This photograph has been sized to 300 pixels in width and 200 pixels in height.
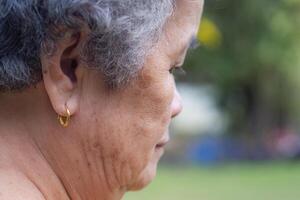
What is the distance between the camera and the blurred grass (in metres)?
11.8

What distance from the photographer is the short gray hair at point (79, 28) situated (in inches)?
58.2

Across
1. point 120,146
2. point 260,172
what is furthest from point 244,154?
point 120,146

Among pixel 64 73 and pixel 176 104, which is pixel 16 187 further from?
pixel 176 104

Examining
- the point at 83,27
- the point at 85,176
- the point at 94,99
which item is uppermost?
the point at 83,27

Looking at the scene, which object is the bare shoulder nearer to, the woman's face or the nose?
the woman's face

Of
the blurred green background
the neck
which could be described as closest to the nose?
the neck

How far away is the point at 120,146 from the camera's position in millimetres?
1657

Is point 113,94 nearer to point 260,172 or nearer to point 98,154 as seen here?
point 98,154

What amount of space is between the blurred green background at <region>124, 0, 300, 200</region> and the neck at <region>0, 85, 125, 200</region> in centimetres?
943

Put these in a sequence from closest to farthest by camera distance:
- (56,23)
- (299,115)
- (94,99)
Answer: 1. (56,23)
2. (94,99)
3. (299,115)

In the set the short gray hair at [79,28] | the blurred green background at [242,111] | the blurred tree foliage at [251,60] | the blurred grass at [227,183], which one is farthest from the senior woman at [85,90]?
the blurred tree foliage at [251,60]

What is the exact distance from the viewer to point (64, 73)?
5.08ft

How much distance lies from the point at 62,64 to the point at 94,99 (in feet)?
0.31

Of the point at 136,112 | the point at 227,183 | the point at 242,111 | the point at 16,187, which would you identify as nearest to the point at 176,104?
the point at 136,112
